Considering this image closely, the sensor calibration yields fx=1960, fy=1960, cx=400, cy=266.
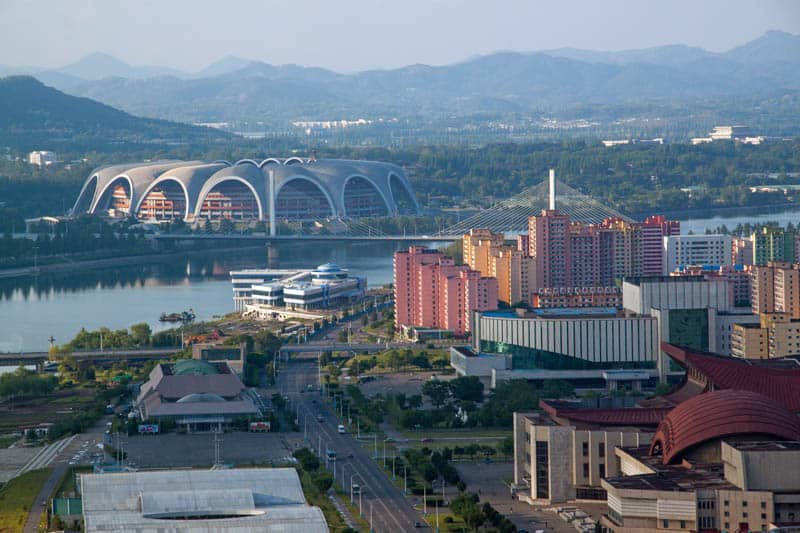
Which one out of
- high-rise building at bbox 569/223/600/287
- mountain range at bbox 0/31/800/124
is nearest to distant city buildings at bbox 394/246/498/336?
high-rise building at bbox 569/223/600/287

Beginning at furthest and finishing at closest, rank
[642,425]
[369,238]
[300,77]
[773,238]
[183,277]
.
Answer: [300,77], [369,238], [183,277], [773,238], [642,425]

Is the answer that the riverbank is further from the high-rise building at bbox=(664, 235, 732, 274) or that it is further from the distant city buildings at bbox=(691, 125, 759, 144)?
the distant city buildings at bbox=(691, 125, 759, 144)

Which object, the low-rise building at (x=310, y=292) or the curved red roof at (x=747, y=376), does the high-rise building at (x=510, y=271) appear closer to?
the low-rise building at (x=310, y=292)

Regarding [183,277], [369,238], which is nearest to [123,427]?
[183,277]

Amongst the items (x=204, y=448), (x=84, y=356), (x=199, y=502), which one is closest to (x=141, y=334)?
(x=84, y=356)

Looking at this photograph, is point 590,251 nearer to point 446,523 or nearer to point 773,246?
point 773,246

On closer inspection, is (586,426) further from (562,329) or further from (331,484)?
(562,329)
